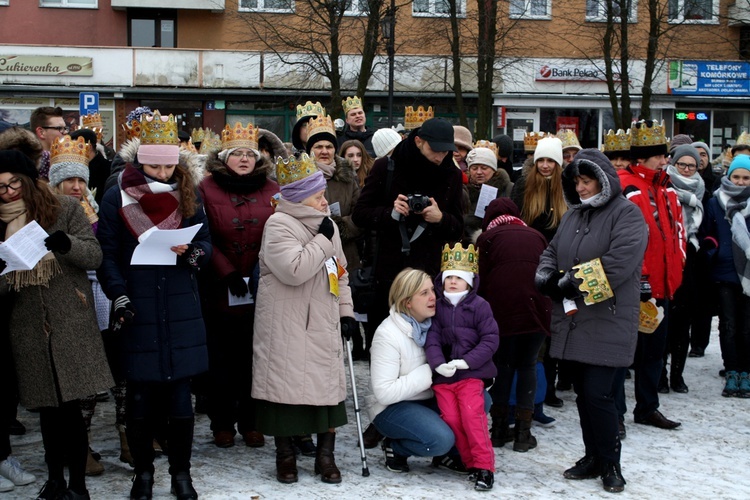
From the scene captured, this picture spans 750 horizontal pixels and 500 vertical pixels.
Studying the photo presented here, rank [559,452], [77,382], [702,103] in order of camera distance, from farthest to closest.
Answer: [702,103]
[559,452]
[77,382]

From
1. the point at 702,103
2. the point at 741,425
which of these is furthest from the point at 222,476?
the point at 702,103

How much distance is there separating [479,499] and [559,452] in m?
1.23

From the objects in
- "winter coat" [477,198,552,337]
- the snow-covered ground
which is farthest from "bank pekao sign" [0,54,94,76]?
"winter coat" [477,198,552,337]

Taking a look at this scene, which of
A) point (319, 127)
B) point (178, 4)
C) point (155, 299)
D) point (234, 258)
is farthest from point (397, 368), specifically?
point (178, 4)

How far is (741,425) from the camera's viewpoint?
762cm

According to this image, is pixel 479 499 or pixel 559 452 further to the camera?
pixel 559 452

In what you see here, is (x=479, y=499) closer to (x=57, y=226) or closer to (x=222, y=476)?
(x=222, y=476)

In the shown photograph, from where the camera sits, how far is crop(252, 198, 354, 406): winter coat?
582 cm

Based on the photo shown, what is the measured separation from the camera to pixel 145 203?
5.52 metres

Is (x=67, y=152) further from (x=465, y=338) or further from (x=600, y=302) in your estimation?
(x=600, y=302)

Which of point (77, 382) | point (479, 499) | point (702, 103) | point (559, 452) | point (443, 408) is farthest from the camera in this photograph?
point (702, 103)

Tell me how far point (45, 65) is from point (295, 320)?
24195 mm

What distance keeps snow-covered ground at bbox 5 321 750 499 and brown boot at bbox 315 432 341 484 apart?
0.06m

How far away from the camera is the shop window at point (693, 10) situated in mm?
25383
